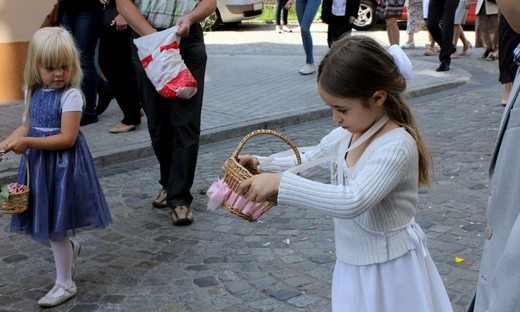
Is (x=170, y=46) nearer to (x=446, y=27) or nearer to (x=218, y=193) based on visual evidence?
(x=218, y=193)

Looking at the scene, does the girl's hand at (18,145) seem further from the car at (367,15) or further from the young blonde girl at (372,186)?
the car at (367,15)

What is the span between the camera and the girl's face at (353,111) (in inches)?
102

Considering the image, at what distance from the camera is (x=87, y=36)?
8.07 m

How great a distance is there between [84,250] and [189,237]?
0.68 meters

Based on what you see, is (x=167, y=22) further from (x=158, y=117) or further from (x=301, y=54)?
(x=301, y=54)

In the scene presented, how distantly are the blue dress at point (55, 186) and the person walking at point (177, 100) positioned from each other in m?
1.18

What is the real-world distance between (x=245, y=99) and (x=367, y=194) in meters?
7.24

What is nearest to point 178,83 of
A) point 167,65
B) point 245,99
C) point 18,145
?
point 167,65

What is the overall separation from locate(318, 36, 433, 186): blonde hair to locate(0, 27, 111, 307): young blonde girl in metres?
1.95

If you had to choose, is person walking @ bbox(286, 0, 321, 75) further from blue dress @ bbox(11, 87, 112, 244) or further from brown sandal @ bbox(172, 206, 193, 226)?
blue dress @ bbox(11, 87, 112, 244)

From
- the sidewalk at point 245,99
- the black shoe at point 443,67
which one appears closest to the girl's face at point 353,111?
the sidewalk at point 245,99

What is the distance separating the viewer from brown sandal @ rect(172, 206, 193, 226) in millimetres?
5371

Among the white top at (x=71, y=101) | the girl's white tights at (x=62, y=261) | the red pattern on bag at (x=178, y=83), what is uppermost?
the white top at (x=71, y=101)

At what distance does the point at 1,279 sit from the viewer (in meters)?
4.54
